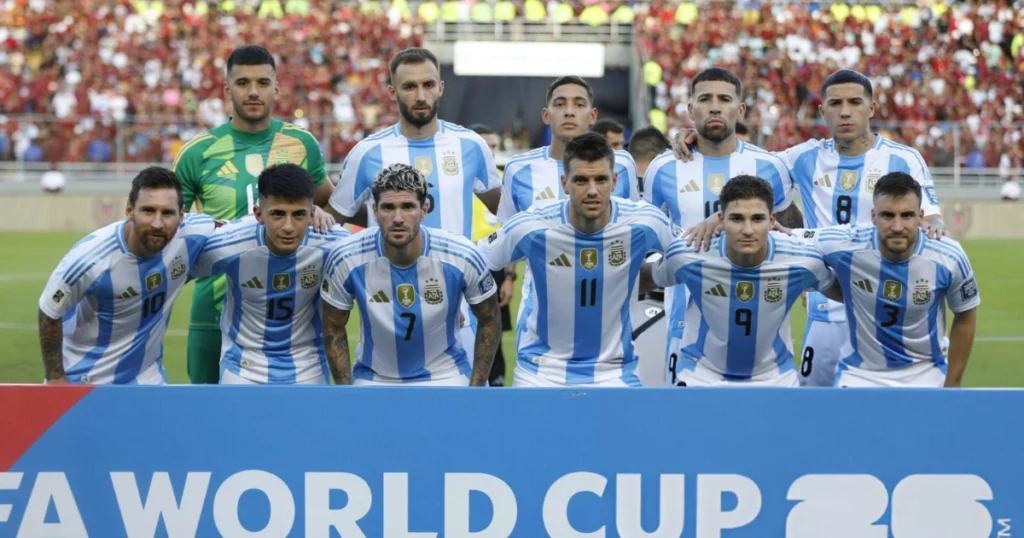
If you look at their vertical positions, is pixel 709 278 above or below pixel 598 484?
above

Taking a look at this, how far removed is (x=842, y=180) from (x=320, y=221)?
2785mm

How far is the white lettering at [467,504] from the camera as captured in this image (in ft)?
12.5

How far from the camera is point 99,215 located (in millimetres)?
21359

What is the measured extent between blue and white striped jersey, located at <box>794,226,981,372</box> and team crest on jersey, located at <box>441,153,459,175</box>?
1858mm

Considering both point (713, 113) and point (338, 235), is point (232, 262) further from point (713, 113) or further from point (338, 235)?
point (713, 113)

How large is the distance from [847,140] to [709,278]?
144cm

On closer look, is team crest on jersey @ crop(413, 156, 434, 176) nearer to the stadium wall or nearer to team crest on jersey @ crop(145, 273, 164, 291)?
team crest on jersey @ crop(145, 273, 164, 291)

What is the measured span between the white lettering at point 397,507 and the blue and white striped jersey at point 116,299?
80.8 inches

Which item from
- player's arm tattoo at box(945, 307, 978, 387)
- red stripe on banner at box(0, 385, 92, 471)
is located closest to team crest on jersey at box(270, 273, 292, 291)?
red stripe on banner at box(0, 385, 92, 471)

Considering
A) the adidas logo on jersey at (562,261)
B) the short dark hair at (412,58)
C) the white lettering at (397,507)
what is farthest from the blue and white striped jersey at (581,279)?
the white lettering at (397,507)

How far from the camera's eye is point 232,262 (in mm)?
5461

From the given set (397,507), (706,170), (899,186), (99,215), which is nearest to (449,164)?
(706,170)

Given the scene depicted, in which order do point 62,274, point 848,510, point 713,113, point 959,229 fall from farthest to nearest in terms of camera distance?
1. point 959,229
2. point 713,113
3. point 62,274
4. point 848,510

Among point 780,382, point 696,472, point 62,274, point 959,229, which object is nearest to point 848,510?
point 696,472
